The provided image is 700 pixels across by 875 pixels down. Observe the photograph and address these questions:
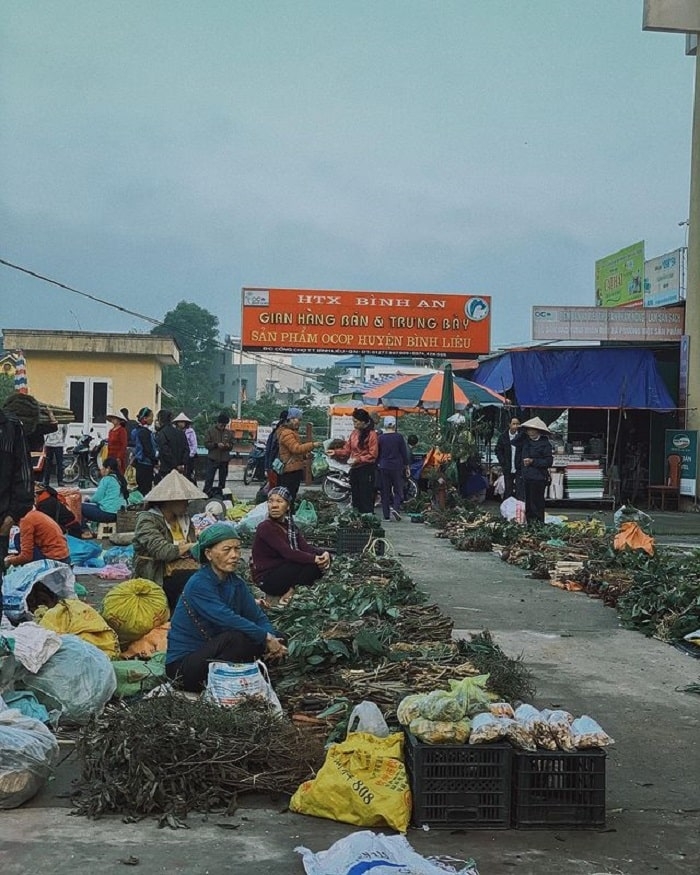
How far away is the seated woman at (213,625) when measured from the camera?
19.9 ft

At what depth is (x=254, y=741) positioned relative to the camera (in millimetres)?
5172

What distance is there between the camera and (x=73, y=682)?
6125mm

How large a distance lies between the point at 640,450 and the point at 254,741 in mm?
21468

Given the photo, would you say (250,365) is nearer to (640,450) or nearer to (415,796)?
(640,450)

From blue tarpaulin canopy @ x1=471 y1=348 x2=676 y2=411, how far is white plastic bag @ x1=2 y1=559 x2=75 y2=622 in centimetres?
1717

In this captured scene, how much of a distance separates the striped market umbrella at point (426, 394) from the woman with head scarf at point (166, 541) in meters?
14.9

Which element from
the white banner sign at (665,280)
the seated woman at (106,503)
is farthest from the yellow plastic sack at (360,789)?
the white banner sign at (665,280)

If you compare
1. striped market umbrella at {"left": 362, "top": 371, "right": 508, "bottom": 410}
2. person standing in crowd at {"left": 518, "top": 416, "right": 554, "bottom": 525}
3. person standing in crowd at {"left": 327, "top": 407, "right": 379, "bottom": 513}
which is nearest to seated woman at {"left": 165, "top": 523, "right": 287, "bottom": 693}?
person standing in crowd at {"left": 518, "top": 416, "right": 554, "bottom": 525}

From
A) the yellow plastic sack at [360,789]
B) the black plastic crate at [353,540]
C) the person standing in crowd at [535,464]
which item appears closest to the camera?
the yellow plastic sack at [360,789]

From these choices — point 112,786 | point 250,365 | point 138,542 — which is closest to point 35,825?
point 112,786

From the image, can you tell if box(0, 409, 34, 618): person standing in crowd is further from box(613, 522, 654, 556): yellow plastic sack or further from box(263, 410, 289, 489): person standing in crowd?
box(613, 522, 654, 556): yellow plastic sack

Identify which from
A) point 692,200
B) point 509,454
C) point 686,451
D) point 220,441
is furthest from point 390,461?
point 692,200

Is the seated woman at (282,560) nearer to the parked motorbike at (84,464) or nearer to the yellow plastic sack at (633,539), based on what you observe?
the yellow plastic sack at (633,539)

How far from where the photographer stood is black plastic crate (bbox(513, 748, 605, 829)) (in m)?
4.75
